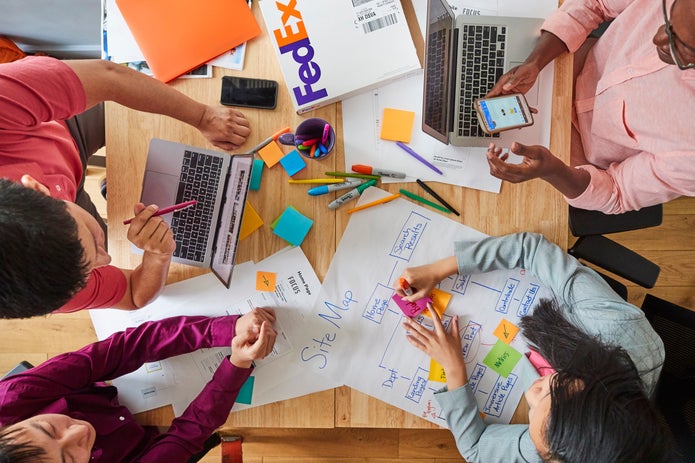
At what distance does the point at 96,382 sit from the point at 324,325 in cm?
56

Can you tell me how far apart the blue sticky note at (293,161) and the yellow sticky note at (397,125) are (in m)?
0.20

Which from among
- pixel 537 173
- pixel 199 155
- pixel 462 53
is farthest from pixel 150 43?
pixel 537 173

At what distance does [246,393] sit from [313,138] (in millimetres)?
628

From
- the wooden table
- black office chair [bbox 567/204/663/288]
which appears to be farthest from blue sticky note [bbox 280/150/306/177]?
black office chair [bbox 567/204/663/288]

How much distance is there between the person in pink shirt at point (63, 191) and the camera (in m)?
0.79

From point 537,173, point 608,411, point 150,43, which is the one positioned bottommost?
point 608,411

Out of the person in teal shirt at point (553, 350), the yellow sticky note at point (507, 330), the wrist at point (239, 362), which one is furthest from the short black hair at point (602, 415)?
the wrist at point (239, 362)

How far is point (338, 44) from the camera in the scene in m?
1.19

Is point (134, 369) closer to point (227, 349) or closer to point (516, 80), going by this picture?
point (227, 349)

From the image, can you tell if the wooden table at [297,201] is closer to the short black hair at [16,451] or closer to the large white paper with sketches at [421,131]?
the large white paper with sketches at [421,131]

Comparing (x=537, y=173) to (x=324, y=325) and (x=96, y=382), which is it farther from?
(x=96, y=382)

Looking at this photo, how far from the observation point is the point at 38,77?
3.13ft

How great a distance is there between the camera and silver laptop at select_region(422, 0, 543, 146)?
3.76 ft

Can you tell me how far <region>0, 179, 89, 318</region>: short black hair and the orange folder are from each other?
0.50m
